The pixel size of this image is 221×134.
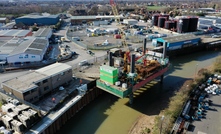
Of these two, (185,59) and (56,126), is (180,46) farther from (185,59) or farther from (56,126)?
(56,126)

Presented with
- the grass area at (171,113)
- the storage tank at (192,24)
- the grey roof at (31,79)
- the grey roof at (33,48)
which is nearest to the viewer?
the grass area at (171,113)

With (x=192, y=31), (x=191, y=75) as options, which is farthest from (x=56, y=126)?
(x=192, y=31)

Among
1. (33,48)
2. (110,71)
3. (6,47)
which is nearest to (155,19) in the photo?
(33,48)

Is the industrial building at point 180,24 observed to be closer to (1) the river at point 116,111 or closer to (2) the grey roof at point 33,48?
(1) the river at point 116,111

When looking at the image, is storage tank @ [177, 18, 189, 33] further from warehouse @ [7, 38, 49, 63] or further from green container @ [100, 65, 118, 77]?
green container @ [100, 65, 118, 77]

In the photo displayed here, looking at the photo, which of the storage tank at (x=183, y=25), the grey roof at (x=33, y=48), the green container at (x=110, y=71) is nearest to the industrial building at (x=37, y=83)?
the green container at (x=110, y=71)

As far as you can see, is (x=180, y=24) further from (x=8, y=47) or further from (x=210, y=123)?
(x=8, y=47)
